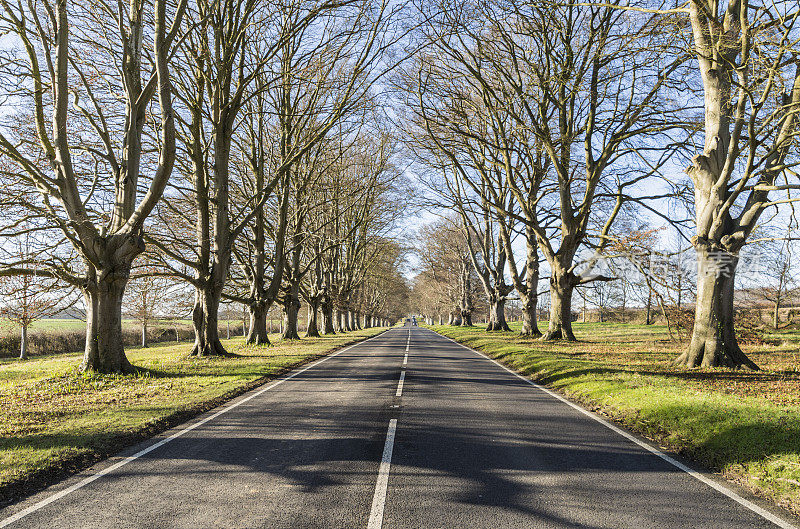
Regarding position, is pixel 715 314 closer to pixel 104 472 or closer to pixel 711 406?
pixel 711 406

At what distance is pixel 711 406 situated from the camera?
7.22 m

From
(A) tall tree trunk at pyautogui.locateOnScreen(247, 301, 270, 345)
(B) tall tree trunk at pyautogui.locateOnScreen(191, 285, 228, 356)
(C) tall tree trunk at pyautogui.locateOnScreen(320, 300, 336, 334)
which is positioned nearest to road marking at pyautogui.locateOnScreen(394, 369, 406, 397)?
(B) tall tree trunk at pyautogui.locateOnScreen(191, 285, 228, 356)

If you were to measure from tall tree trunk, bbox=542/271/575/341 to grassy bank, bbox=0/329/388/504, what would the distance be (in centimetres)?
1291

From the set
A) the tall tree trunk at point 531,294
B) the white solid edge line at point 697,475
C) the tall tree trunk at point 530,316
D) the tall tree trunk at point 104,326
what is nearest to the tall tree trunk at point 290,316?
the tall tree trunk at point 531,294

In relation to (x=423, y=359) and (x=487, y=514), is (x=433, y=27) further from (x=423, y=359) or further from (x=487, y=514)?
(x=487, y=514)

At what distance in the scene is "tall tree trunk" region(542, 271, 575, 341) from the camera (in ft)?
69.2

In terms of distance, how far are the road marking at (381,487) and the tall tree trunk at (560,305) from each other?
53.8 ft

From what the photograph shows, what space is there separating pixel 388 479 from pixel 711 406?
219 inches

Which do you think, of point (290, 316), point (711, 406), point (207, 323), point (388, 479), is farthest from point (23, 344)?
point (711, 406)

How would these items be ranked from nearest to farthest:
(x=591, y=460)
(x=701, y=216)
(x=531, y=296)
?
1. (x=591, y=460)
2. (x=701, y=216)
3. (x=531, y=296)

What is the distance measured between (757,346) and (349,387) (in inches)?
612

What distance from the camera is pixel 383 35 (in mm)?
16281

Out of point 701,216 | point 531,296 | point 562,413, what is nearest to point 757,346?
point 701,216

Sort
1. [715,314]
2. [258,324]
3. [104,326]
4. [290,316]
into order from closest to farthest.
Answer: [715,314] → [104,326] → [258,324] → [290,316]
